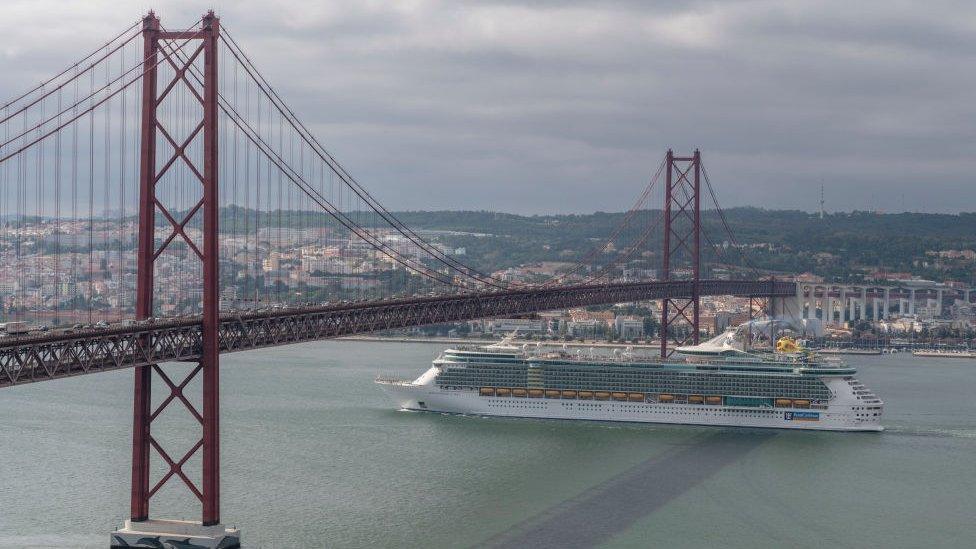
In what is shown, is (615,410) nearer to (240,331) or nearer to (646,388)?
(646,388)

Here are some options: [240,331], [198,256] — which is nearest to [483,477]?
[240,331]

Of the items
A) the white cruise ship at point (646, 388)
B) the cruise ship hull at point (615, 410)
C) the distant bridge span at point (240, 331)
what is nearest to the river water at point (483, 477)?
the cruise ship hull at point (615, 410)

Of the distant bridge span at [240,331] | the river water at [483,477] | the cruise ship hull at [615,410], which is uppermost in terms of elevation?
the distant bridge span at [240,331]

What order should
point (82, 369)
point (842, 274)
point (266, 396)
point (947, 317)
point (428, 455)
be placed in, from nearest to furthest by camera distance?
point (82, 369), point (428, 455), point (266, 396), point (947, 317), point (842, 274)

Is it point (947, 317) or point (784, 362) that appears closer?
point (784, 362)

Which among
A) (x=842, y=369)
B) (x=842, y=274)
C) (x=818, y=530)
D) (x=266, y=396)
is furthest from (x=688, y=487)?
(x=842, y=274)

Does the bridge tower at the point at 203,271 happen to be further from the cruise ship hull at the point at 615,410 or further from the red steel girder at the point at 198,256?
the cruise ship hull at the point at 615,410

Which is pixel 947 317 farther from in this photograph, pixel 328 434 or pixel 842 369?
pixel 328 434
